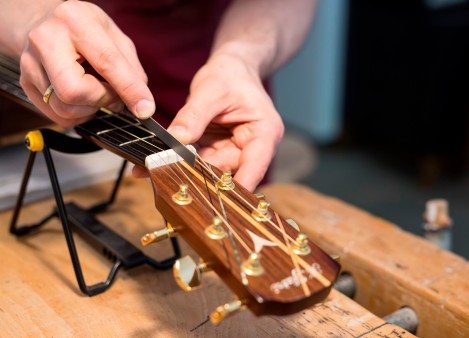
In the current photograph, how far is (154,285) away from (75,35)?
41cm

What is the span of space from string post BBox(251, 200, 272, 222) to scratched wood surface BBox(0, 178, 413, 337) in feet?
0.73

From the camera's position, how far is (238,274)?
0.61 metres

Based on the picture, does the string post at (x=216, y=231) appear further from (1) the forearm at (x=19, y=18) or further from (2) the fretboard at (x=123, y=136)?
(1) the forearm at (x=19, y=18)

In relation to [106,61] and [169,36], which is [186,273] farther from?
[169,36]

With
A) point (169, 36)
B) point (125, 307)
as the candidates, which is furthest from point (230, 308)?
point (169, 36)

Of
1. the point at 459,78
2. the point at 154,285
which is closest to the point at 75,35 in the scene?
→ the point at 154,285

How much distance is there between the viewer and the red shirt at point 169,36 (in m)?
1.34

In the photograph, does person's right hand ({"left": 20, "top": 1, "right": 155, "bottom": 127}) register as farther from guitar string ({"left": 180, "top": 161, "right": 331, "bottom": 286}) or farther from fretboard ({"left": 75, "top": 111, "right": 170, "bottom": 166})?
guitar string ({"left": 180, "top": 161, "right": 331, "bottom": 286})

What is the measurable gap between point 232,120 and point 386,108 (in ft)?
7.94

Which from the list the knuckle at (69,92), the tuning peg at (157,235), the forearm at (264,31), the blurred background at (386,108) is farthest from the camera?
the blurred background at (386,108)

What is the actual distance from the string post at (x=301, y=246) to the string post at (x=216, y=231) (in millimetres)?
79

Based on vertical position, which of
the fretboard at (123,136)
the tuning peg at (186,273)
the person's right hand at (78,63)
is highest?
the person's right hand at (78,63)

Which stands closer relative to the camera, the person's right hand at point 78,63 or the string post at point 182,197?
the string post at point 182,197

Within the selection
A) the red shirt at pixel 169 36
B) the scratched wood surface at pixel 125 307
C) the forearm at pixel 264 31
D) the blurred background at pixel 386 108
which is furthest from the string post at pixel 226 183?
the blurred background at pixel 386 108
